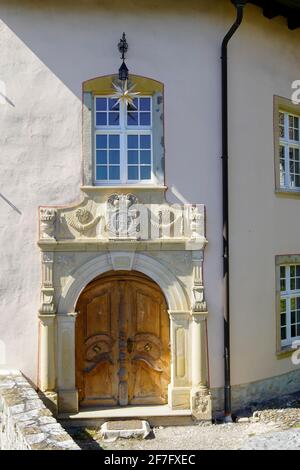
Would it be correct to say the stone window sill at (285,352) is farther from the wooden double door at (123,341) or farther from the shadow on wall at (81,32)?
the shadow on wall at (81,32)

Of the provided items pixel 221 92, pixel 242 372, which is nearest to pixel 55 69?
pixel 221 92

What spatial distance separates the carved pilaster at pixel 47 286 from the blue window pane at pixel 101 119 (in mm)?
2175

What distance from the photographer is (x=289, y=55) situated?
10031 mm

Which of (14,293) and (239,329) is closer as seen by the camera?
(14,293)

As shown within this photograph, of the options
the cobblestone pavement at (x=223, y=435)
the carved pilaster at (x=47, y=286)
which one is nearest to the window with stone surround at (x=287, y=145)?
the cobblestone pavement at (x=223, y=435)

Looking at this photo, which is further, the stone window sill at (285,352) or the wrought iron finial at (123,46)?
the stone window sill at (285,352)

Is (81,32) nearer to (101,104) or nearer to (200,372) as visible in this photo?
(101,104)

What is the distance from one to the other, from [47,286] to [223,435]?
3409mm

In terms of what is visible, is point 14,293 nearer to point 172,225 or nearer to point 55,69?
point 172,225

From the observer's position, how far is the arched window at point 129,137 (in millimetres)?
8680

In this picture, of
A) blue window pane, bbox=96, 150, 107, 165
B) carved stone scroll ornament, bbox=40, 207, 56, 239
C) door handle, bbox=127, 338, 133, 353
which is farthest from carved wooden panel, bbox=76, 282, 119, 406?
blue window pane, bbox=96, 150, 107, 165

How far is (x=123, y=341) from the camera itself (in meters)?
8.88

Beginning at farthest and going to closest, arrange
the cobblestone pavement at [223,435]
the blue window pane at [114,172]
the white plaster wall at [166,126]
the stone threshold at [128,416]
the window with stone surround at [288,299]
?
1. the window with stone surround at [288,299]
2. the blue window pane at [114,172]
3. the white plaster wall at [166,126]
4. the stone threshold at [128,416]
5. the cobblestone pavement at [223,435]

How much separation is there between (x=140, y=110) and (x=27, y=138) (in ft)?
5.97
